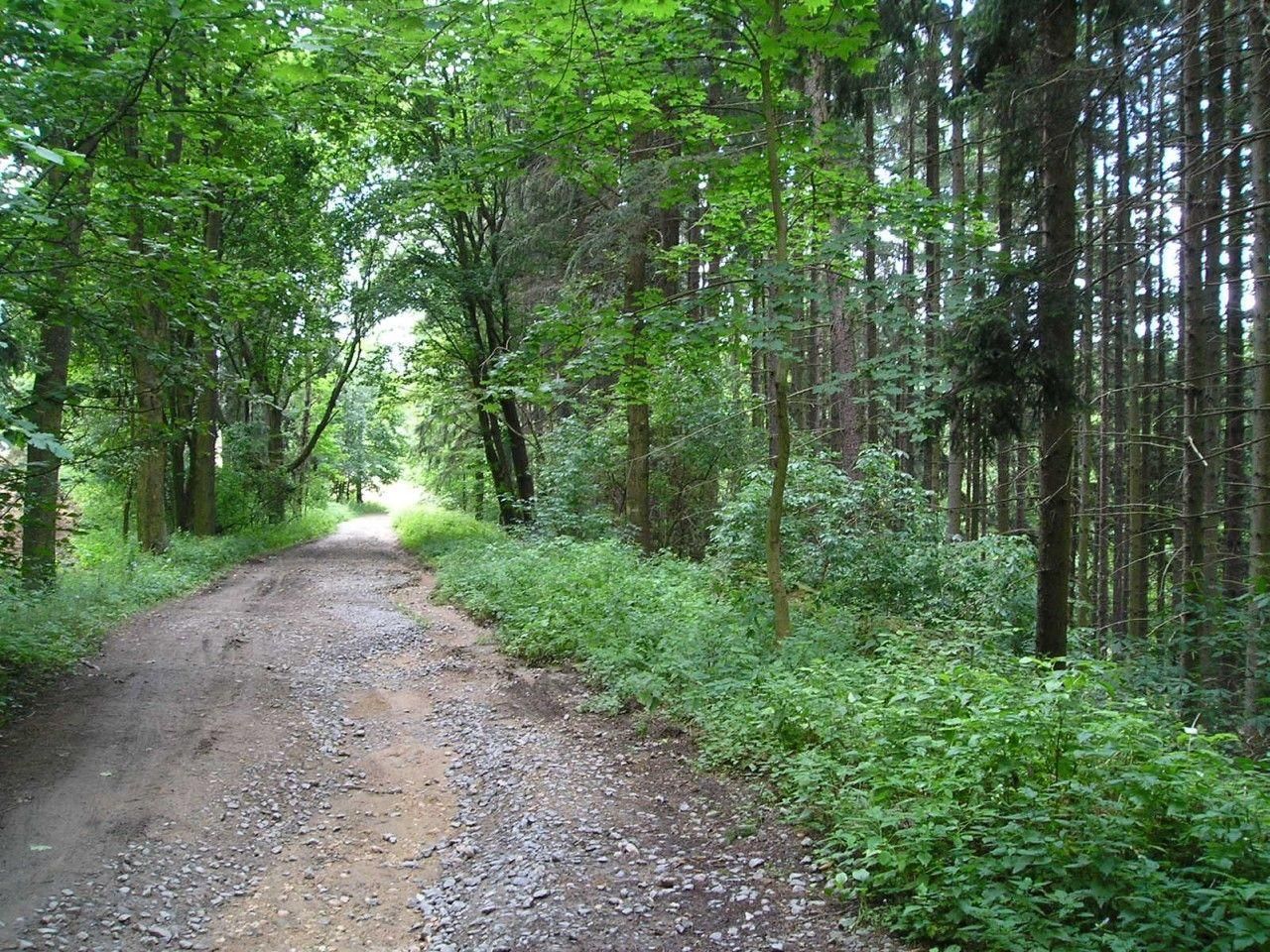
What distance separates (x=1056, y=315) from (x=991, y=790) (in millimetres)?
4277

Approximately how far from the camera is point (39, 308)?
23.1ft

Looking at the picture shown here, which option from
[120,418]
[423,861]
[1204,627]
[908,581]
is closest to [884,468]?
[908,581]

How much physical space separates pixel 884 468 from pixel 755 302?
5.00 meters

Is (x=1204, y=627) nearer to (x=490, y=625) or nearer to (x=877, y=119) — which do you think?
(x=490, y=625)

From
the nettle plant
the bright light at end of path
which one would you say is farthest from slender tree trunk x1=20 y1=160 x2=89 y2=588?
the bright light at end of path

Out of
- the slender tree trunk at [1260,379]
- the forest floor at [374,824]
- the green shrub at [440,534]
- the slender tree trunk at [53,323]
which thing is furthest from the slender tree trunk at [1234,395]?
the green shrub at [440,534]

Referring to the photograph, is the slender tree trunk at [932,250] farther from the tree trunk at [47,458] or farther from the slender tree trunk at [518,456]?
the slender tree trunk at [518,456]

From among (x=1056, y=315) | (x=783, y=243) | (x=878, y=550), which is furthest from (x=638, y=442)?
(x=1056, y=315)

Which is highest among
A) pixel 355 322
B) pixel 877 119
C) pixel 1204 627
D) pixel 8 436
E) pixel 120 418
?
pixel 877 119

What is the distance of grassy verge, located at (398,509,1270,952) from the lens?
10.5 ft

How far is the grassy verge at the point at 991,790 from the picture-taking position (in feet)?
10.5

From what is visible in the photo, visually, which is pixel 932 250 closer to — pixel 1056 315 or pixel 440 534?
pixel 1056 315

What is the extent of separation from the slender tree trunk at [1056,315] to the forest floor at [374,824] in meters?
3.87

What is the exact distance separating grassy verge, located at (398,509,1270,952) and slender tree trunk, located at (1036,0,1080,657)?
3.36 ft
